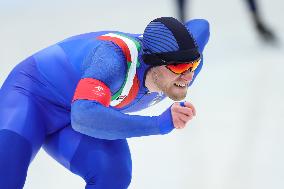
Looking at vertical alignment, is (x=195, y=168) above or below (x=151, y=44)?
below

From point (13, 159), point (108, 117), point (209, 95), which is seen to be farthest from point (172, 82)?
point (209, 95)

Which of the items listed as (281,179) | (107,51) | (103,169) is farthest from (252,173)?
(107,51)

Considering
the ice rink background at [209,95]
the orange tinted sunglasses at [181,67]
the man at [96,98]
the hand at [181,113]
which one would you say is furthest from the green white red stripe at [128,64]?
the ice rink background at [209,95]

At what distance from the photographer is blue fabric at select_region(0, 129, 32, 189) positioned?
184 cm

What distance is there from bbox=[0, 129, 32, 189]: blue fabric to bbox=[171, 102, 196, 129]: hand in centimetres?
51

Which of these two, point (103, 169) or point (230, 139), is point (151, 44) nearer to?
point (103, 169)

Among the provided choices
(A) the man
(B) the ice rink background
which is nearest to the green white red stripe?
(A) the man

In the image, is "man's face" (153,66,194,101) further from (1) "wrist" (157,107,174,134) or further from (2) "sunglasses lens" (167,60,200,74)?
(1) "wrist" (157,107,174,134)

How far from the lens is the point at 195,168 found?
2.61m

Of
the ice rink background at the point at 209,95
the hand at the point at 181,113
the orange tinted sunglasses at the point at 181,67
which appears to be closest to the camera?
the hand at the point at 181,113

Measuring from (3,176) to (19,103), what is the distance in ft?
0.89

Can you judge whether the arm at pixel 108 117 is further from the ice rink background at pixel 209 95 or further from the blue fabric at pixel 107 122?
the ice rink background at pixel 209 95

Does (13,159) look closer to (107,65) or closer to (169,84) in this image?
(107,65)

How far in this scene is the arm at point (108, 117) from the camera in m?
1.78
